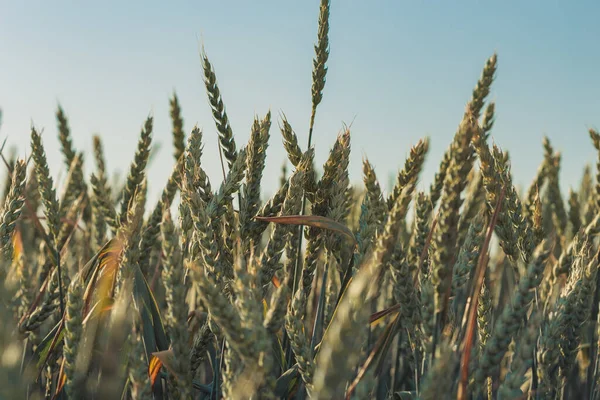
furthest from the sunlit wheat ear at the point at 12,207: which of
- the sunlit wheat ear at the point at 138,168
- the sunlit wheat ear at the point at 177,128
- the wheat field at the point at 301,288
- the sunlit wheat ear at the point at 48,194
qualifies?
the sunlit wheat ear at the point at 177,128

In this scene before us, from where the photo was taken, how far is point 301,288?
1315 millimetres

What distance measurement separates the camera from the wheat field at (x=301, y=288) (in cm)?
93

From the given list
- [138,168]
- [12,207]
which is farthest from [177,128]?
[12,207]

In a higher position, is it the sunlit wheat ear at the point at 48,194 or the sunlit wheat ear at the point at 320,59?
the sunlit wheat ear at the point at 320,59

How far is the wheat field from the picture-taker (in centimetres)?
93

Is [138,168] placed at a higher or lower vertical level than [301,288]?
higher

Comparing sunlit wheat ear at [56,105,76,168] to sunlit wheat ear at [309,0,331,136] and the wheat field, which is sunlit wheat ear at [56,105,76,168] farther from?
sunlit wheat ear at [309,0,331,136]

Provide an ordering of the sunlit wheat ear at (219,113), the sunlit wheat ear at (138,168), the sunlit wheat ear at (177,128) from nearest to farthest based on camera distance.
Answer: the sunlit wheat ear at (219,113)
the sunlit wheat ear at (138,168)
the sunlit wheat ear at (177,128)

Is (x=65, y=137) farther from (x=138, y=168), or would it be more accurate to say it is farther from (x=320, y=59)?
(x=320, y=59)

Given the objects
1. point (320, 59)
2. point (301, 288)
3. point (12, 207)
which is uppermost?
point (320, 59)

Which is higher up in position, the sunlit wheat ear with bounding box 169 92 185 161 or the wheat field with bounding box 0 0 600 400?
the sunlit wheat ear with bounding box 169 92 185 161

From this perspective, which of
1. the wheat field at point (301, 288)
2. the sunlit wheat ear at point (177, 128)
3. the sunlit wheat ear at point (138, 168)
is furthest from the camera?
the sunlit wheat ear at point (177, 128)

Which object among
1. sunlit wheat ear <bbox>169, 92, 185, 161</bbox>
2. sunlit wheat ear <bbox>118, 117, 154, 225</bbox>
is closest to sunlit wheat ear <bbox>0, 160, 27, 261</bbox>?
sunlit wheat ear <bbox>118, 117, 154, 225</bbox>

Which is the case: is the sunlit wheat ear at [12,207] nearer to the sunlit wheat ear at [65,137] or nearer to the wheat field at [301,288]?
the wheat field at [301,288]
